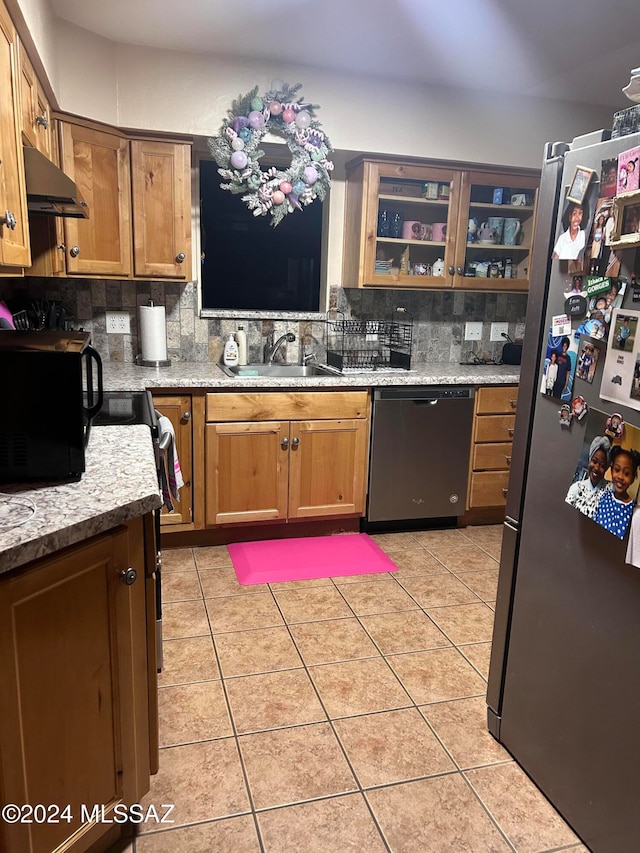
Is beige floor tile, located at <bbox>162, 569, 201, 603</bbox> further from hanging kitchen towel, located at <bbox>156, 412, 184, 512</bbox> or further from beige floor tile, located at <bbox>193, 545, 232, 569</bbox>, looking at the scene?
hanging kitchen towel, located at <bbox>156, 412, 184, 512</bbox>

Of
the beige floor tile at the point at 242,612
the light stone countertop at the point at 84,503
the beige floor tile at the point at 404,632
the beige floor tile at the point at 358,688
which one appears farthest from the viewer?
the beige floor tile at the point at 242,612

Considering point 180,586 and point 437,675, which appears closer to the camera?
point 437,675

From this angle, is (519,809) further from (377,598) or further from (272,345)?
(272,345)

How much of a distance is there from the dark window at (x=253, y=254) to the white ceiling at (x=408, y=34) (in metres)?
0.81

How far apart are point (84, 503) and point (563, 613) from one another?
1.26 metres

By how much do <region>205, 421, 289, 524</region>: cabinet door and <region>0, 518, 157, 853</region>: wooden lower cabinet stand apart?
68.9 inches

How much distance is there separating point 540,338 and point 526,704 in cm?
107

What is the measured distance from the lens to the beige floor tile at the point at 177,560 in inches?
124

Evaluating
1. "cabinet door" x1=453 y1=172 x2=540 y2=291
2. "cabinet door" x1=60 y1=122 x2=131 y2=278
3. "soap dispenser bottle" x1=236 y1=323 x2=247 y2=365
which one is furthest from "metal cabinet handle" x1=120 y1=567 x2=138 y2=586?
"cabinet door" x1=453 y1=172 x2=540 y2=291

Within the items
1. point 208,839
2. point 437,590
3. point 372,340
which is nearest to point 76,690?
point 208,839

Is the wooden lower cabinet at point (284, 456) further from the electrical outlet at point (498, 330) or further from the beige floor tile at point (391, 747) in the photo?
the beige floor tile at point (391, 747)

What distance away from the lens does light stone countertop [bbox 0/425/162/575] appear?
46.7 inches

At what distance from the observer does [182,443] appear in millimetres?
3191

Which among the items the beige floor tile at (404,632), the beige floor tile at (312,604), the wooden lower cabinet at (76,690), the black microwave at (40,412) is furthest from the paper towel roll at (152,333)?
the wooden lower cabinet at (76,690)
